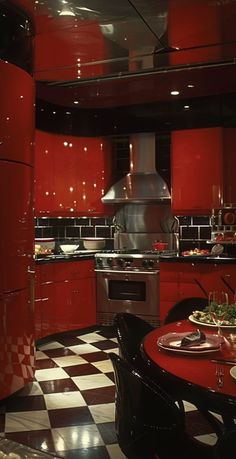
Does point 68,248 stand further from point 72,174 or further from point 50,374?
point 50,374

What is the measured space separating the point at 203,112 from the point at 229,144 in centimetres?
49

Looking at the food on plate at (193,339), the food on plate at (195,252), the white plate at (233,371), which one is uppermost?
the food on plate at (195,252)

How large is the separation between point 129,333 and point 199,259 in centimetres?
279

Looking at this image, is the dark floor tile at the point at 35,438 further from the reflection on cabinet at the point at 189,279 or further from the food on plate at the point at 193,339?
the reflection on cabinet at the point at 189,279

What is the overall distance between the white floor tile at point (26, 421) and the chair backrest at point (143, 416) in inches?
56.9

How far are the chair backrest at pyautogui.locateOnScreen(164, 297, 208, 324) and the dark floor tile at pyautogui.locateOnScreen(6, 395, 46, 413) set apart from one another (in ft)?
3.83

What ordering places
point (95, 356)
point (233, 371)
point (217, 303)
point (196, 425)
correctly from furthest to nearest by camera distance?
1. point (95, 356)
2. point (196, 425)
3. point (217, 303)
4. point (233, 371)

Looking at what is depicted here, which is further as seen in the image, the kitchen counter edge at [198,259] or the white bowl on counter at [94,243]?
the white bowl on counter at [94,243]

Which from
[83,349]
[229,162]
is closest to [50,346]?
[83,349]

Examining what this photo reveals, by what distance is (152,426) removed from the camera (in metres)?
1.81

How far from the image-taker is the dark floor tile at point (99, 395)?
3.63 m

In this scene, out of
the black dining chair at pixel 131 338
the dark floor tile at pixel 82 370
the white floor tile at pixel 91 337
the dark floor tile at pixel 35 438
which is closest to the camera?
the black dining chair at pixel 131 338

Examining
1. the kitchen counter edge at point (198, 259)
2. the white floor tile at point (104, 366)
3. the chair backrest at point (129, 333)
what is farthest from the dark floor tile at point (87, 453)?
the kitchen counter edge at point (198, 259)

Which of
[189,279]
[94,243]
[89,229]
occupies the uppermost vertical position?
[89,229]
